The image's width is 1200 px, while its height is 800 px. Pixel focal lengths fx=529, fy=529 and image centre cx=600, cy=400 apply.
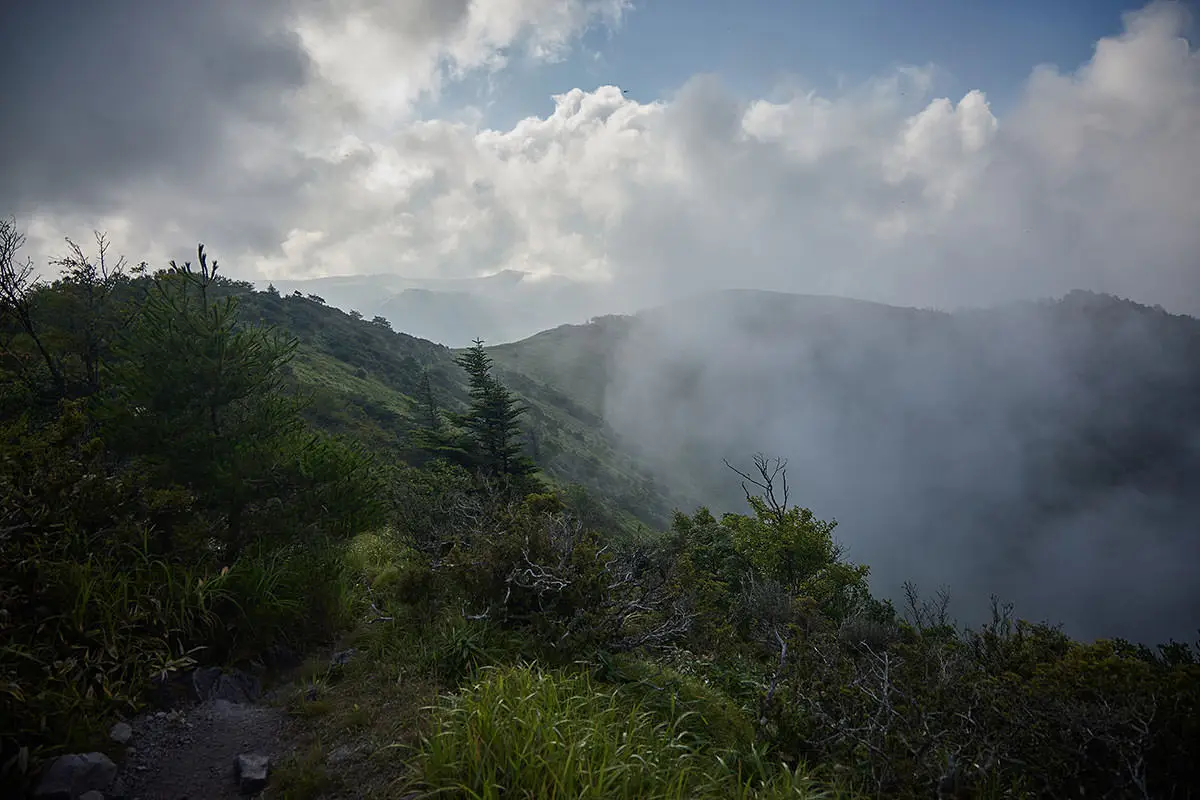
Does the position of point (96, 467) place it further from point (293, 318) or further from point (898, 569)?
point (898, 569)

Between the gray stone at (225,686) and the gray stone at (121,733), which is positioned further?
the gray stone at (225,686)

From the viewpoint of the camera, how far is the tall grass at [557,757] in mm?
3322

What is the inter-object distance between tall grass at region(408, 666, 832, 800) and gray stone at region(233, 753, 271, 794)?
125cm

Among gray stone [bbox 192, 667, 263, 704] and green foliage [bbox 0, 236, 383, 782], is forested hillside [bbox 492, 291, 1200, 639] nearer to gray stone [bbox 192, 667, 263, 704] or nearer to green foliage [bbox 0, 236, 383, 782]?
green foliage [bbox 0, 236, 383, 782]

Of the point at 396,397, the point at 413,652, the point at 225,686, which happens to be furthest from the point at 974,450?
the point at 225,686

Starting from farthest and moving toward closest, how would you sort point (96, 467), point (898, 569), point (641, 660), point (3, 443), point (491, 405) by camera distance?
point (898, 569)
point (491, 405)
point (641, 660)
point (96, 467)
point (3, 443)

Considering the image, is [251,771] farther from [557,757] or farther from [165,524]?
[165,524]

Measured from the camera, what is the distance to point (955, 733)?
4.57m

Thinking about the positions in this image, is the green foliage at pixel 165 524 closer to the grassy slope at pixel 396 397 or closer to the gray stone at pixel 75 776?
the gray stone at pixel 75 776

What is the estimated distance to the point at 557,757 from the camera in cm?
344

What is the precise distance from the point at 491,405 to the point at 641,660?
1680 cm

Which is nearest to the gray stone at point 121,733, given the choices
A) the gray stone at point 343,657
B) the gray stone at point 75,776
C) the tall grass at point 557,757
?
the gray stone at point 75,776

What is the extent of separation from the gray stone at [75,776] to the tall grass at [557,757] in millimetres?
2121

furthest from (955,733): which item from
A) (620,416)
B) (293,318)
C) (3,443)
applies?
(620,416)
